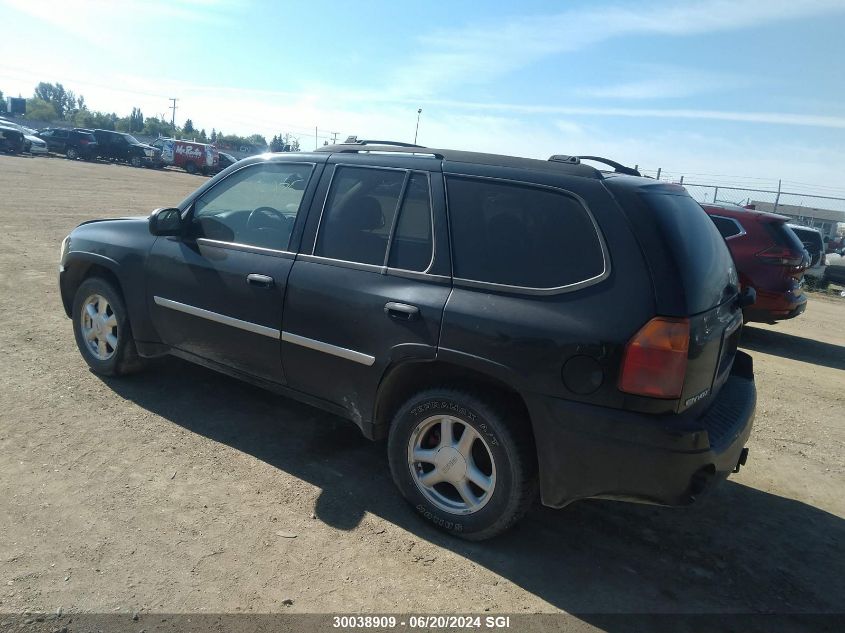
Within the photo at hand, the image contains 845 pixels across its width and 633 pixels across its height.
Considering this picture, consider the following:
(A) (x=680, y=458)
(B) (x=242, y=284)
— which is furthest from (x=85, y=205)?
(A) (x=680, y=458)

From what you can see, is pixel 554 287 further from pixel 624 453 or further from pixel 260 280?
pixel 260 280

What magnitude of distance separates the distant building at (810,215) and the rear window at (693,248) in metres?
17.6

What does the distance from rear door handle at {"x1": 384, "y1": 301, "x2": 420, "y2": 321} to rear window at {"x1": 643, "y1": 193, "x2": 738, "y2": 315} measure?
1.23 meters

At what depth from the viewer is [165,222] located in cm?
438

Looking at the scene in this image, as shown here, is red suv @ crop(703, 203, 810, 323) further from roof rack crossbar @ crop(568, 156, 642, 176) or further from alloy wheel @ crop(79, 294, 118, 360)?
alloy wheel @ crop(79, 294, 118, 360)

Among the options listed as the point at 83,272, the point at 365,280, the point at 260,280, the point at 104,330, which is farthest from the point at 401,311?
the point at 83,272

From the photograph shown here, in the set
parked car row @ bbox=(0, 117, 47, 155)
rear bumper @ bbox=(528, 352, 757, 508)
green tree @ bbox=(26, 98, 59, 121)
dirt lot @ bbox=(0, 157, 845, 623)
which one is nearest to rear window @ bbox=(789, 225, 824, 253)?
dirt lot @ bbox=(0, 157, 845, 623)

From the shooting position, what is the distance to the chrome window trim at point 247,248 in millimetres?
3930

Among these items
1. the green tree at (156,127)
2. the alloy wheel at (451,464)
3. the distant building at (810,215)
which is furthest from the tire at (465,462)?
the green tree at (156,127)

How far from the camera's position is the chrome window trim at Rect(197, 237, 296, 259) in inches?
155

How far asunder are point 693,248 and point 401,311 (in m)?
1.45

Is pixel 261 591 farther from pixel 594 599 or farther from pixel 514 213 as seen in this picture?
pixel 514 213

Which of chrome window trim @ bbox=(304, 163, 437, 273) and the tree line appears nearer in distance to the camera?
chrome window trim @ bbox=(304, 163, 437, 273)

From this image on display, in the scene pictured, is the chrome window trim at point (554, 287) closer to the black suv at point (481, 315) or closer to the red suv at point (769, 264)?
the black suv at point (481, 315)
